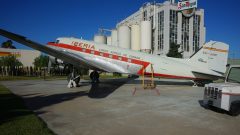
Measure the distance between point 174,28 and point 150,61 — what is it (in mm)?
35983

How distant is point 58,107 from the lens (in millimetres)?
10125

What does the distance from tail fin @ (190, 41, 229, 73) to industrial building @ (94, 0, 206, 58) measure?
31.0 meters

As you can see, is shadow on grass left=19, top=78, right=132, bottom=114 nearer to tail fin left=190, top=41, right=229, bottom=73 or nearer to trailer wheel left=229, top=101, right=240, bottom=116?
trailer wheel left=229, top=101, right=240, bottom=116

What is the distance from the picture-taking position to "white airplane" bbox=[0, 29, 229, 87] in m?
17.0

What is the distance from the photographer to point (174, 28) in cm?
5144

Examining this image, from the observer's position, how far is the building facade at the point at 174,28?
5034cm

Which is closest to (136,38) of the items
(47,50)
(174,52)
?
(174,52)

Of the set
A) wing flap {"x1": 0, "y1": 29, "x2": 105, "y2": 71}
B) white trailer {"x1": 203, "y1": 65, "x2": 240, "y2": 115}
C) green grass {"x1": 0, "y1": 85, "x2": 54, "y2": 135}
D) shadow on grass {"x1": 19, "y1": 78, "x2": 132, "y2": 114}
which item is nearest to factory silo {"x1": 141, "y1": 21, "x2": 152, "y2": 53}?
wing flap {"x1": 0, "y1": 29, "x2": 105, "y2": 71}

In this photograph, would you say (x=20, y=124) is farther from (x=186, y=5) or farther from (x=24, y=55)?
(x=24, y=55)

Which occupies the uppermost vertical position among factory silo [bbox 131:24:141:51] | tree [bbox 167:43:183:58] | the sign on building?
the sign on building

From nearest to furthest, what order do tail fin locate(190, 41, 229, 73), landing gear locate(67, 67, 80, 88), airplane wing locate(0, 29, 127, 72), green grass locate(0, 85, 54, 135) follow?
green grass locate(0, 85, 54, 135) < airplane wing locate(0, 29, 127, 72) < tail fin locate(190, 41, 229, 73) < landing gear locate(67, 67, 80, 88)

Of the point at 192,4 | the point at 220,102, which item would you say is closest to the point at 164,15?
the point at 192,4

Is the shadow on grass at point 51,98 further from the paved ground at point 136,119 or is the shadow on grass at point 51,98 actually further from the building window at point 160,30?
the building window at point 160,30

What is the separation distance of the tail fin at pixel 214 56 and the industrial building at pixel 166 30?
3105cm
